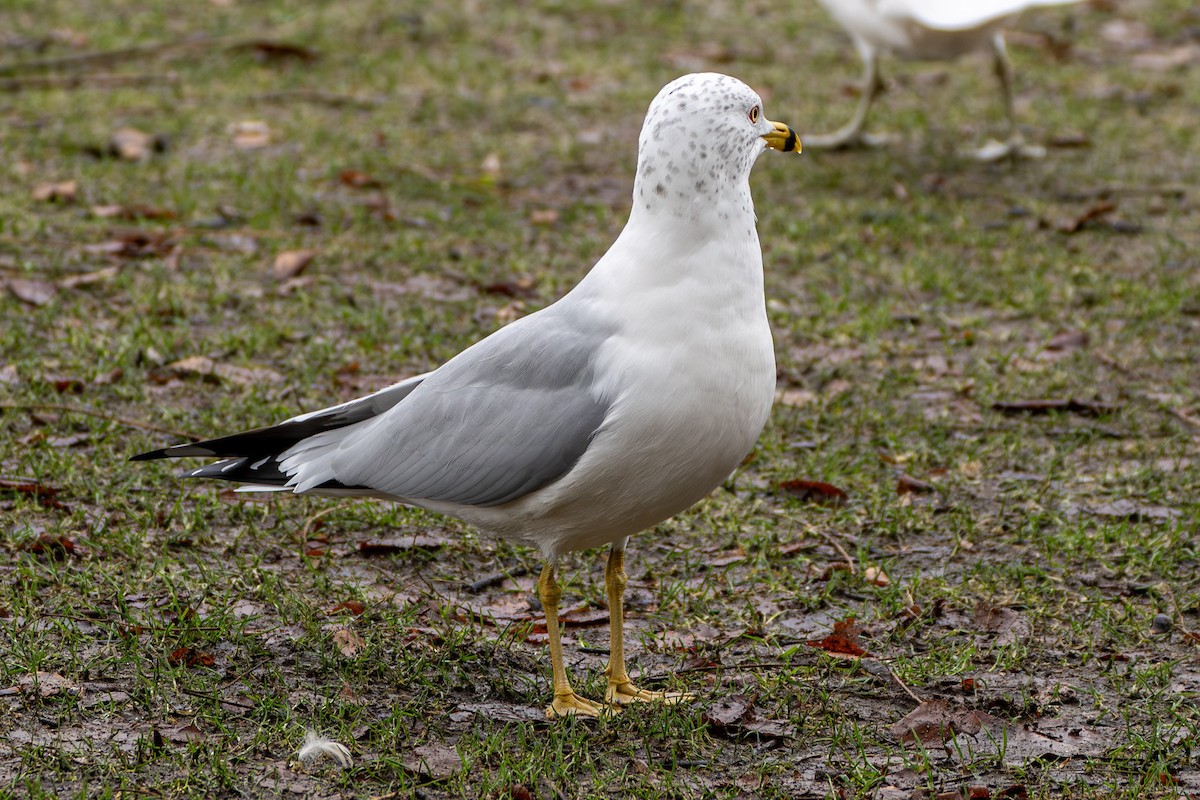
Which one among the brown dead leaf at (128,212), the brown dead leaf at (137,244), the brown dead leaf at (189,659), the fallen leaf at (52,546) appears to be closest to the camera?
the brown dead leaf at (189,659)

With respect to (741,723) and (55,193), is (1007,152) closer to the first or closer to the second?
(55,193)

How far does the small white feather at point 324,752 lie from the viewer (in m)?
2.80

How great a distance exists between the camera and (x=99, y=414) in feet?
14.0

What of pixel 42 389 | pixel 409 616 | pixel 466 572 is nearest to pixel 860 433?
pixel 466 572

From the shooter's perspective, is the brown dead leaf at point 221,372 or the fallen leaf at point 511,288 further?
the fallen leaf at point 511,288

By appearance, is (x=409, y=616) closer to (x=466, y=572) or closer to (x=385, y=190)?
(x=466, y=572)

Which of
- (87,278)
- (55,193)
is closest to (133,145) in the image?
(55,193)

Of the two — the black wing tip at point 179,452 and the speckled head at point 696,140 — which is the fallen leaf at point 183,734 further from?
the speckled head at point 696,140

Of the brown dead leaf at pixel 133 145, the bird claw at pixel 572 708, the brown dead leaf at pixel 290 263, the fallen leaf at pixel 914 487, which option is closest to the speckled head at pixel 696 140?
the bird claw at pixel 572 708

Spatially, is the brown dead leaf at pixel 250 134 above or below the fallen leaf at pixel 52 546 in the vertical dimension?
above

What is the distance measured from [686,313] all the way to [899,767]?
103cm

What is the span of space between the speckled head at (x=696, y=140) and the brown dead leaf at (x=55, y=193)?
13.2 ft

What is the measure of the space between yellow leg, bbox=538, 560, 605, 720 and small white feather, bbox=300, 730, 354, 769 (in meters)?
0.47

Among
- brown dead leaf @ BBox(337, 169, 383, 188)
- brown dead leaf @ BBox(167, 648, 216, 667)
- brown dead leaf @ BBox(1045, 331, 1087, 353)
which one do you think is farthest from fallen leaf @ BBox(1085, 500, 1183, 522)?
brown dead leaf @ BBox(337, 169, 383, 188)
